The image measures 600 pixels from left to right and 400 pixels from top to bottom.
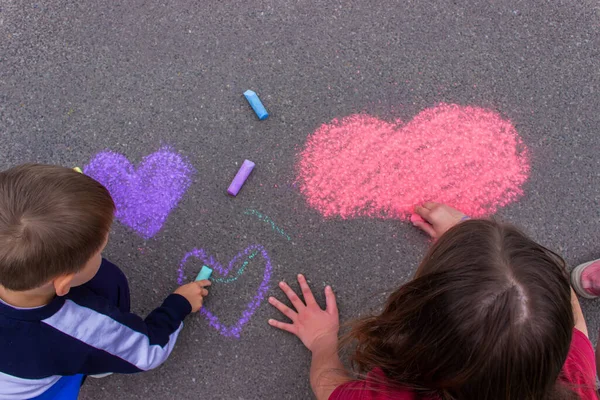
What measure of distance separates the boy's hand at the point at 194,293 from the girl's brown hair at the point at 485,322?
38.9 inches

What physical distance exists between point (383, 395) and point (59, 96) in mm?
2112

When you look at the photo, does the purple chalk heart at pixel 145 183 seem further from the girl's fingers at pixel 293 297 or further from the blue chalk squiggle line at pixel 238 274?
the girl's fingers at pixel 293 297

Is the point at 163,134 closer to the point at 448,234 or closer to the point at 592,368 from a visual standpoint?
the point at 448,234

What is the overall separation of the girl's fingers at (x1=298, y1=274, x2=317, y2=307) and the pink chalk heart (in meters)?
0.34

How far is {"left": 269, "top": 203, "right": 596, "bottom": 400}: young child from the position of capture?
115cm

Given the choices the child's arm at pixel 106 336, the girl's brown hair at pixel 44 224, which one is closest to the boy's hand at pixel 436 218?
the child's arm at pixel 106 336

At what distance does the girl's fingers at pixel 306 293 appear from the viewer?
2.04m

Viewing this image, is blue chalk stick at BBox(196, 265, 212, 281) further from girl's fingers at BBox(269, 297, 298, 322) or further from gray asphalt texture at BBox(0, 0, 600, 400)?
girl's fingers at BBox(269, 297, 298, 322)

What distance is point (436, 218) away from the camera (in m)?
2.04

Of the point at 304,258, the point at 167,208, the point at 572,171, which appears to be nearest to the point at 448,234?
the point at 304,258

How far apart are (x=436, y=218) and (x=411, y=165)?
0.99ft

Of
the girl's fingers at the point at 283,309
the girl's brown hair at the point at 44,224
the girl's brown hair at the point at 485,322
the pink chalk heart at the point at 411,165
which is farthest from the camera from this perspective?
the pink chalk heart at the point at 411,165

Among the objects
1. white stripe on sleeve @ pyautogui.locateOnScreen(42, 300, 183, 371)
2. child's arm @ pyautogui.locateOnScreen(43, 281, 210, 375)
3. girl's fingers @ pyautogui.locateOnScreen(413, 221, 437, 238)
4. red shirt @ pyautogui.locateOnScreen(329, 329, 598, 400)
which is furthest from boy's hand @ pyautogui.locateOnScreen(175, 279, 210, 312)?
girl's fingers @ pyautogui.locateOnScreen(413, 221, 437, 238)

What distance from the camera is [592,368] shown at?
1.53 metres
